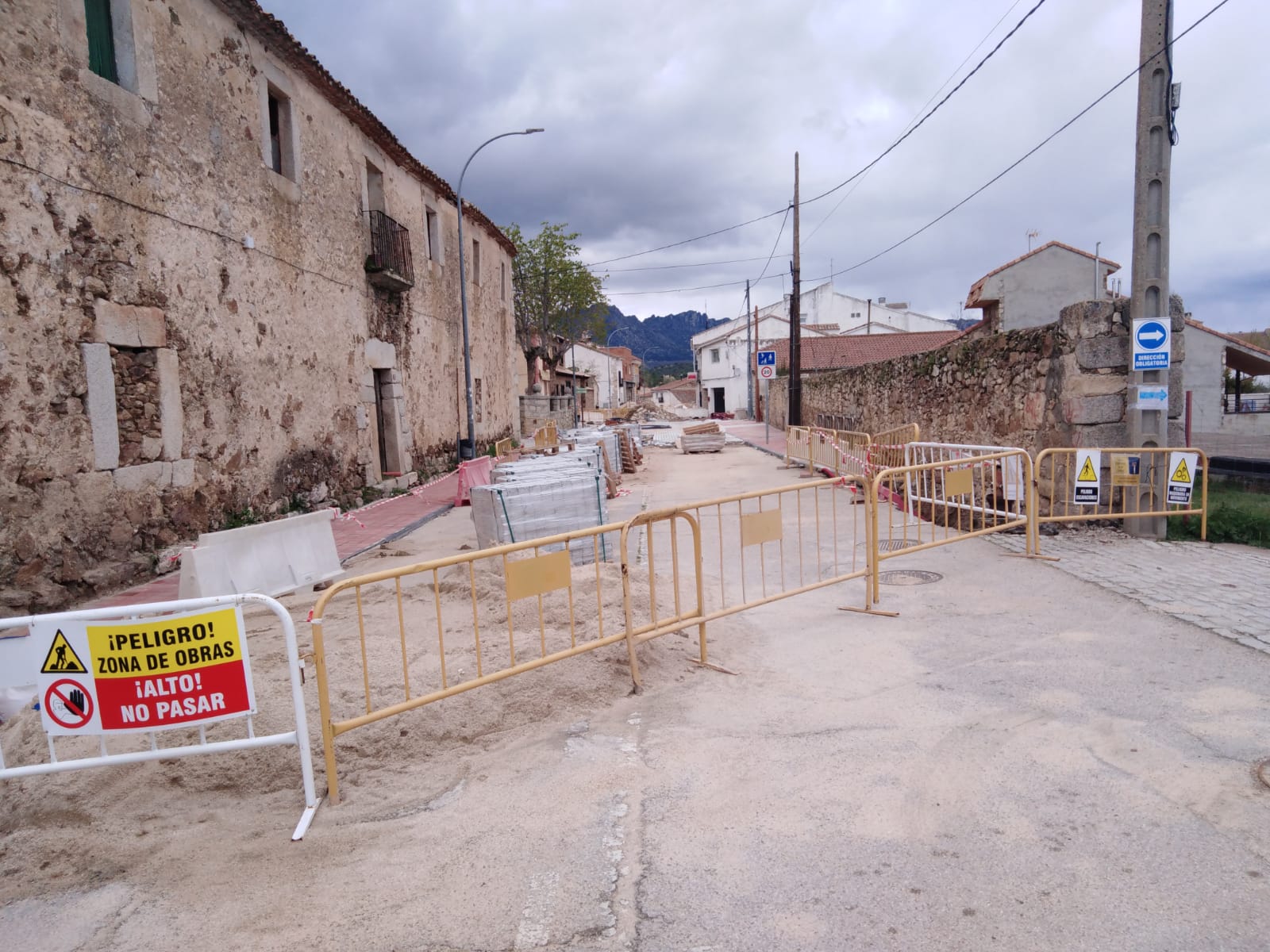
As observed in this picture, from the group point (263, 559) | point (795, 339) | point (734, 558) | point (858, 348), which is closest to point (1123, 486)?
point (734, 558)

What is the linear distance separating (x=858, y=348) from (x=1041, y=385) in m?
37.9

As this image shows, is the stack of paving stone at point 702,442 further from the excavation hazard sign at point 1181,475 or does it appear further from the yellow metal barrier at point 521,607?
the excavation hazard sign at point 1181,475

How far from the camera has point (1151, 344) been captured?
8023mm

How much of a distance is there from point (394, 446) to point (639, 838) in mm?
13985

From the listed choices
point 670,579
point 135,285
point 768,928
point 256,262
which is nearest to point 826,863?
point 768,928

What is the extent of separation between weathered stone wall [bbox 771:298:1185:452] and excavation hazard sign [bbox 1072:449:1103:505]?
734mm

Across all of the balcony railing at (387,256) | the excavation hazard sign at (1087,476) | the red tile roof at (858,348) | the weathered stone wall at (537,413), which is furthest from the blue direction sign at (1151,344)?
the red tile roof at (858,348)

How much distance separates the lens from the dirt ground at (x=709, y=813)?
2.55 meters

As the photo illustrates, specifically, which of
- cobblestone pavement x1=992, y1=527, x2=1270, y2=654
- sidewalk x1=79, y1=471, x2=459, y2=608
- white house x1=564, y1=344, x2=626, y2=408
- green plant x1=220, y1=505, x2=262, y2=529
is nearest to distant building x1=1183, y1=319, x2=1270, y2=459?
cobblestone pavement x1=992, y1=527, x2=1270, y2=654

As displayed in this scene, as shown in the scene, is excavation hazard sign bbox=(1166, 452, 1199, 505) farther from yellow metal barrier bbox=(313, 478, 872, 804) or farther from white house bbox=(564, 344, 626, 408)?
white house bbox=(564, 344, 626, 408)

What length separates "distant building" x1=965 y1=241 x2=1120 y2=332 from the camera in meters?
24.8

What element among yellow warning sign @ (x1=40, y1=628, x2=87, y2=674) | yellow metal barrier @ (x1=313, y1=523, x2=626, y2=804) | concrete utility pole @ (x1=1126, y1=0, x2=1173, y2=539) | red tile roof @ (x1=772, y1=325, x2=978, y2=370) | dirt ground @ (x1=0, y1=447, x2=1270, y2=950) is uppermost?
red tile roof @ (x1=772, y1=325, x2=978, y2=370)

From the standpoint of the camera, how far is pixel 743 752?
3.74 metres

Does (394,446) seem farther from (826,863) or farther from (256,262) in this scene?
(826,863)
